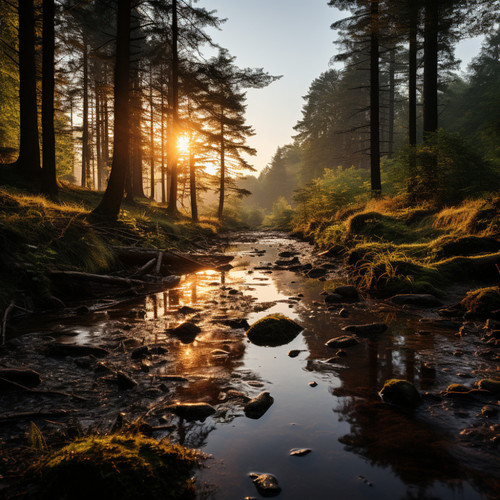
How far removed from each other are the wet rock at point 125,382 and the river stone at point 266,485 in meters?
1.38

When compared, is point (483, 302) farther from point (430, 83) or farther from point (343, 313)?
point (430, 83)

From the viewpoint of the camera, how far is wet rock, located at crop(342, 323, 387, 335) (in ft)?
13.4

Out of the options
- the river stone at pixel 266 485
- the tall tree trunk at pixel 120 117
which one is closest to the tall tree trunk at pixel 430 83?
the tall tree trunk at pixel 120 117

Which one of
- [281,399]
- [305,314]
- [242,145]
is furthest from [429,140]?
[242,145]

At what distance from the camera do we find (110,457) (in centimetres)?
154

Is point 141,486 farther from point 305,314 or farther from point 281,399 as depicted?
point 305,314

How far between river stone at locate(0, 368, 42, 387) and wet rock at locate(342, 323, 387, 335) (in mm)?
3453

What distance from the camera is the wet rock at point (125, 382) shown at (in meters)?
2.71

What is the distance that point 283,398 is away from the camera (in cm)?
264

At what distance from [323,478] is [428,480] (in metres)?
0.57

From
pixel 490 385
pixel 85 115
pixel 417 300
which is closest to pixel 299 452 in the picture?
pixel 490 385

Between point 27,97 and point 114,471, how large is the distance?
13244 mm

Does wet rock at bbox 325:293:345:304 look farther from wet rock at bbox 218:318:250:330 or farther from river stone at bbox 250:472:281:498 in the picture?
river stone at bbox 250:472:281:498

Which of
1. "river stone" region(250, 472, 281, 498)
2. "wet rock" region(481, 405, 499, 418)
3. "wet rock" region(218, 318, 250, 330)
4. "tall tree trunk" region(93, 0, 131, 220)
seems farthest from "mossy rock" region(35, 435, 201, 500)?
"tall tree trunk" region(93, 0, 131, 220)
